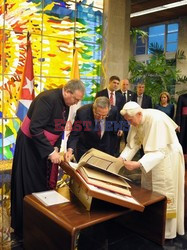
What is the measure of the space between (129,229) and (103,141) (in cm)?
87

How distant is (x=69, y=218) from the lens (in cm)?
172

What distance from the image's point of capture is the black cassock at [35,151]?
236 cm

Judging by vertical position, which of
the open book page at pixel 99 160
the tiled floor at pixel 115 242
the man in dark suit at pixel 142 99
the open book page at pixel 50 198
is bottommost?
the tiled floor at pixel 115 242

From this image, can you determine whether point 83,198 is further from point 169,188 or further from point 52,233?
point 169,188

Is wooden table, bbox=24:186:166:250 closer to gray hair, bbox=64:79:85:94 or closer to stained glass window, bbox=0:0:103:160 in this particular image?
gray hair, bbox=64:79:85:94

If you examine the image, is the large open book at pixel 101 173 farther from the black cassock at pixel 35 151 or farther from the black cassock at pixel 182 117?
the black cassock at pixel 182 117

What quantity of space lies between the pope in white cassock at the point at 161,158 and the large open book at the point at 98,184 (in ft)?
0.90

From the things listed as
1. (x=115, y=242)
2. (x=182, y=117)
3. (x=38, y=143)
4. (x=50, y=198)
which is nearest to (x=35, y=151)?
(x=38, y=143)

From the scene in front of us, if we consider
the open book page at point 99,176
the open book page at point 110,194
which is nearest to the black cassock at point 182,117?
the open book page at point 99,176

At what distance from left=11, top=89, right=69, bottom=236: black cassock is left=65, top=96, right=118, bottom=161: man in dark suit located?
27 centimetres

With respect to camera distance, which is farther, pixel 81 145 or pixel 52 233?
pixel 81 145

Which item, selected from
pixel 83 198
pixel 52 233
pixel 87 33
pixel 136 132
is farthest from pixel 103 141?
pixel 87 33

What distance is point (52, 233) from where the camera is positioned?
68.0 inches

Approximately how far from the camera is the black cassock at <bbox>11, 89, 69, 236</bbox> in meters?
2.36
